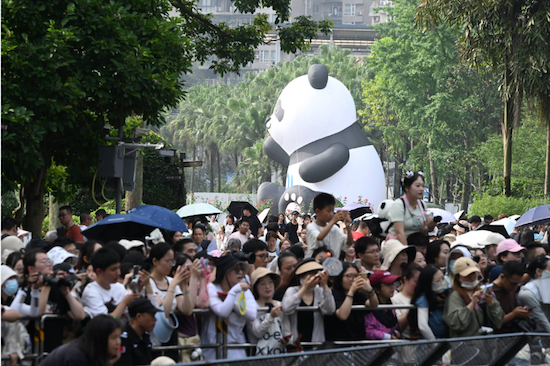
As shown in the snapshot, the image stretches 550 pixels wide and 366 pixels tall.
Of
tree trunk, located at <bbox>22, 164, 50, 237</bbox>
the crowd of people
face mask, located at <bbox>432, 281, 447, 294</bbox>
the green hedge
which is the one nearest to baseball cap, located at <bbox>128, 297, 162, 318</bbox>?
the crowd of people

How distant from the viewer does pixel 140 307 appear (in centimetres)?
578

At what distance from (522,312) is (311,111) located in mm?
26817

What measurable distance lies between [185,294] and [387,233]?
2775 mm

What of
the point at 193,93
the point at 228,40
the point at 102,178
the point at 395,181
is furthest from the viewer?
the point at 193,93

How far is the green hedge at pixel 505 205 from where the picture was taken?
22359 mm

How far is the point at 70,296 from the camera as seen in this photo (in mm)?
5871

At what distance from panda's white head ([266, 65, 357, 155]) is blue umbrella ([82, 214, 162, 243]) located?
2343 cm

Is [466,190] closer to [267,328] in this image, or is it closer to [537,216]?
[537,216]

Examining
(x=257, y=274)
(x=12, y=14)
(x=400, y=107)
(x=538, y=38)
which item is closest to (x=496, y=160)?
(x=400, y=107)

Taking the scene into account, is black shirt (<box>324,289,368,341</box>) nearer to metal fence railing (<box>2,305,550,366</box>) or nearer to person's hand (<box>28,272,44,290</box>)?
metal fence railing (<box>2,305,550,366</box>)

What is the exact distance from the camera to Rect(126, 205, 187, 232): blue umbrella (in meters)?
10.4

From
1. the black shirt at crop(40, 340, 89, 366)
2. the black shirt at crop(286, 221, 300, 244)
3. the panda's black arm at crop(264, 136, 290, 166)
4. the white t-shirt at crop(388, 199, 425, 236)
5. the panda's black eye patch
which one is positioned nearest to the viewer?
the black shirt at crop(40, 340, 89, 366)

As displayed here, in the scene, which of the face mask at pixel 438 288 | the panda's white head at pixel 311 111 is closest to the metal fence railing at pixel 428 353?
the face mask at pixel 438 288

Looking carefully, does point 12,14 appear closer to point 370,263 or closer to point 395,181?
point 370,263
